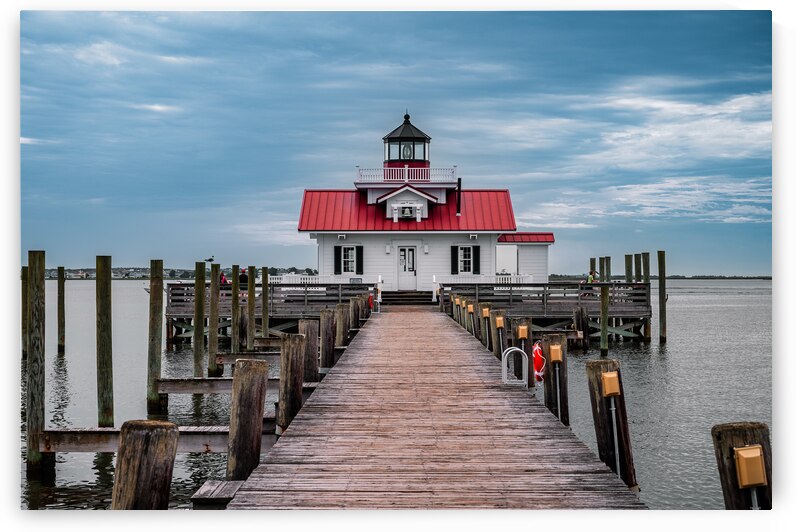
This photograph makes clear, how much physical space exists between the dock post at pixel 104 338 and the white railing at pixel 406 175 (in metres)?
24.6

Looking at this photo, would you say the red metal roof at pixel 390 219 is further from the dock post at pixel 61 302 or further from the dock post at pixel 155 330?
the dock post at pixel 155 330

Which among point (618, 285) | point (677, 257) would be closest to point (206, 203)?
point (677, 257)

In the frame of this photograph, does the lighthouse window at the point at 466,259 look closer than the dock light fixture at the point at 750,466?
No

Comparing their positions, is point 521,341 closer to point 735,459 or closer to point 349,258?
point 735,459

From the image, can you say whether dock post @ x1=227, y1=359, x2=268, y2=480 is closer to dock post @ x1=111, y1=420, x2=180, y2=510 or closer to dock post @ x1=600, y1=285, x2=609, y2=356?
dock post @ x1=111, y1=420, x2=180, y2=510

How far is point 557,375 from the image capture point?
982cm

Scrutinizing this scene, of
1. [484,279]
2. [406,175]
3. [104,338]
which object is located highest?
[406,175]

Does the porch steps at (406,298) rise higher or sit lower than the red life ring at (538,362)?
higher

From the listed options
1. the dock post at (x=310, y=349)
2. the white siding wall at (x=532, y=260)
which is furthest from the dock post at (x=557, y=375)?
the white siding wall at (x=532, y=260)

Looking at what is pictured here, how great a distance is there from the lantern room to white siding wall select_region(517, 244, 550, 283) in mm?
6400

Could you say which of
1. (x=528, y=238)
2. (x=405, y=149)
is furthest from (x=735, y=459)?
(x=528, y=238)

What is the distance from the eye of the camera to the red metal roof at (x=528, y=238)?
40156 millimetres

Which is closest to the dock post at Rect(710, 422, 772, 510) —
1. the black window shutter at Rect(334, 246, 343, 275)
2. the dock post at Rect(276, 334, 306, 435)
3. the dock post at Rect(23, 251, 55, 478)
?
the dock post at Rect(276, 334, 306, 435)

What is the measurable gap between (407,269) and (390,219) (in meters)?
2.26
